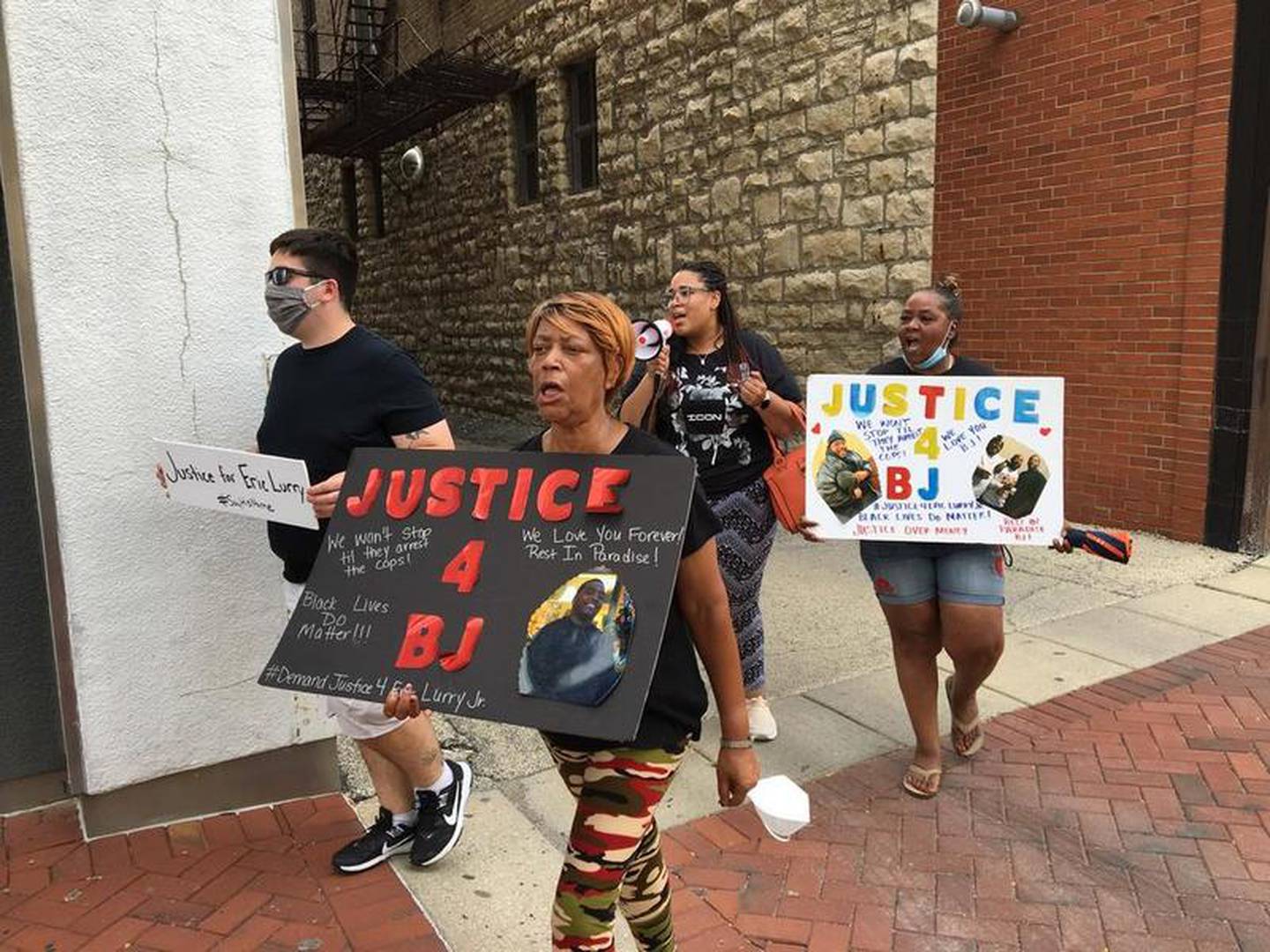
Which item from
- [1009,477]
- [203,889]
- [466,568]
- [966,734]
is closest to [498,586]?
[466,568]

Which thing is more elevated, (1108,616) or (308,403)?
(308,403)

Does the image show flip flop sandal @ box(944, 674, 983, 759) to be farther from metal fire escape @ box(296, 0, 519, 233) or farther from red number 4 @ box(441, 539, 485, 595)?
metal fire escape @ box(296, 0, 519, 233)

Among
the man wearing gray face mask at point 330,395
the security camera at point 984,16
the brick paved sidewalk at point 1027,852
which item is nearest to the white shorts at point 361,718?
the man wearing gray face mask at point 330,395

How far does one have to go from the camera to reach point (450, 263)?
1399cm

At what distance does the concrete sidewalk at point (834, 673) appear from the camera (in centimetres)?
296

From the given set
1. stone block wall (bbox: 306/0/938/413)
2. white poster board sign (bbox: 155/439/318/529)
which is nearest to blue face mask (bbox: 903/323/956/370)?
white poster board sign (bbox: 155/439/318/529)

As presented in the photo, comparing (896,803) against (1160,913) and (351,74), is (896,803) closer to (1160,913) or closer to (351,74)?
(1160,913)

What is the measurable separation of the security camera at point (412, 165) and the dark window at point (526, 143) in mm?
2140

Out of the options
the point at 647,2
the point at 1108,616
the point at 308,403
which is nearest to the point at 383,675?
the point at 308,403

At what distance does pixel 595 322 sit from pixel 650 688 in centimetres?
74

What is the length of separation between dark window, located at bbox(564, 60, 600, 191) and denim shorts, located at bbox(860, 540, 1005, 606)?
8.49 meters

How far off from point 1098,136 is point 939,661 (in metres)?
3.76

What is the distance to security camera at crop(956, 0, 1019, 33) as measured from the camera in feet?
21.3

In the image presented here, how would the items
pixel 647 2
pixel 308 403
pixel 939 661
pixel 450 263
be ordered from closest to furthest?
pixel 308 403 < pixel 939 661 < pixel 647 2 < pixel 450 263
